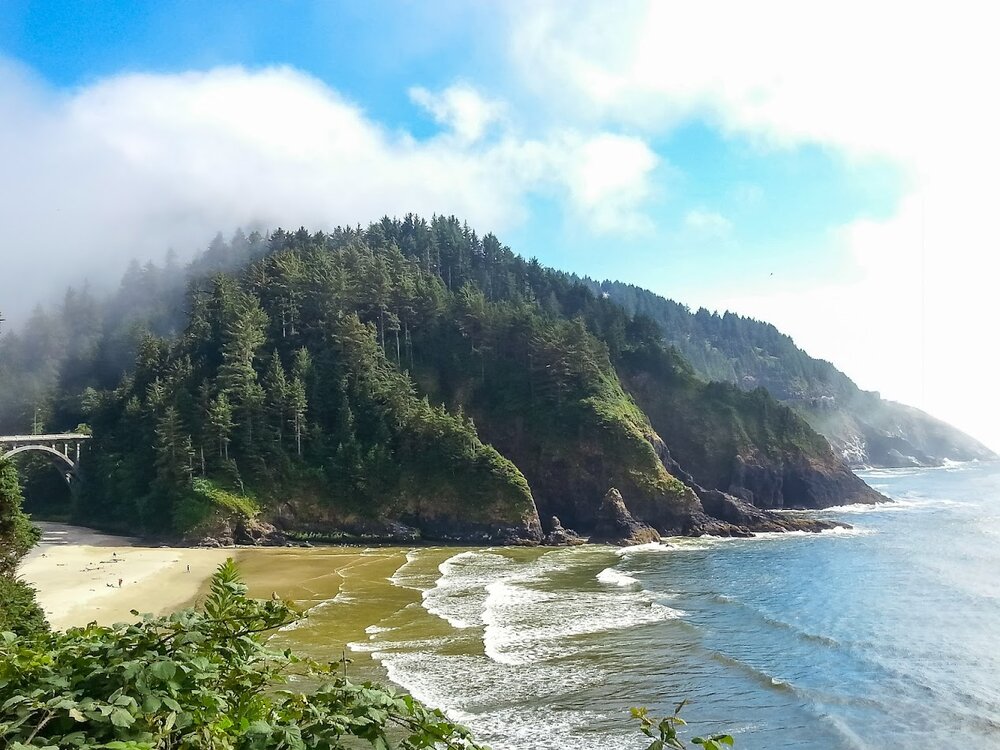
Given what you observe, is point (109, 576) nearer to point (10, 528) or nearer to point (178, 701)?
point (10, 528)

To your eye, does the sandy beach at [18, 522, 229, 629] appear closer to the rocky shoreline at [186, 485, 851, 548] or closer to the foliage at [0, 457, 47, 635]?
the rocky shoreline at [186, 485, 851, 548]

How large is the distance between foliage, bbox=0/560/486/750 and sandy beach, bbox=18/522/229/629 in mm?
31707

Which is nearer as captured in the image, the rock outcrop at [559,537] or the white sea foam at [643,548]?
the white sea foam at [643,548]

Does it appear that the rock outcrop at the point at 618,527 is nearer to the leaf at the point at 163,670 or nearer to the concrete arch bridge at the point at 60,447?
the leaf at the point at 163,670

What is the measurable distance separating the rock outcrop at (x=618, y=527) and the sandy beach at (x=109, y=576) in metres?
36.0

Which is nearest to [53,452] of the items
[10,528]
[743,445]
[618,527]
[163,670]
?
[618,527]

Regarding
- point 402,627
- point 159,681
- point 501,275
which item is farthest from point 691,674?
point 501,275

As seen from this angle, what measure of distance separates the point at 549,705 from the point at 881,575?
36.2 m

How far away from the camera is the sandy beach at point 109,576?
36.4m

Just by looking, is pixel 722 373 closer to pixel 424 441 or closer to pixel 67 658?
pixel 424 441

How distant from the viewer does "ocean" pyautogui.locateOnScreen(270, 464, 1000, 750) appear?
21844 mm

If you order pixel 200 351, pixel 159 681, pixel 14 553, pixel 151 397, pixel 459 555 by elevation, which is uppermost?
pixel 200 351

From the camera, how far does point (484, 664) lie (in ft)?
87.0

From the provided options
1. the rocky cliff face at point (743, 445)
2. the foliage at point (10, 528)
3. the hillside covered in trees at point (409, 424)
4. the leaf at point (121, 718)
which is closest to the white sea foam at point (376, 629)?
the foliage at point (10, 528)
